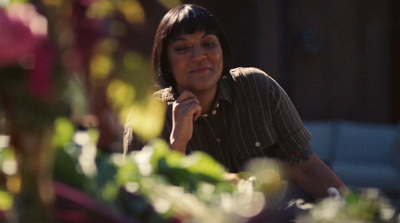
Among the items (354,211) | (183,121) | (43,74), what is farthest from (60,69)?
(183,121)

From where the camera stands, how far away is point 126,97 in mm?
619

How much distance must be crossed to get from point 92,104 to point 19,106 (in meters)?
0.06

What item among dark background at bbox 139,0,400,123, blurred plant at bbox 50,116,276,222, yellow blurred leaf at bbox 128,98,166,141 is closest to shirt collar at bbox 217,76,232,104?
blurred plant at bbox 50,116,276,222

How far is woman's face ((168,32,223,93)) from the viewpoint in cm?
241

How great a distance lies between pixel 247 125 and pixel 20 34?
195 cm

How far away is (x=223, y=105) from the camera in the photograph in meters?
2.58

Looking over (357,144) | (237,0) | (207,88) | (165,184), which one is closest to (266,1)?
(237,0)

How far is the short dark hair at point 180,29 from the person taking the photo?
242 centimetres

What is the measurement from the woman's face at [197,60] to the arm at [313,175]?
1.31 feet

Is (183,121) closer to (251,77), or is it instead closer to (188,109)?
(188,109)

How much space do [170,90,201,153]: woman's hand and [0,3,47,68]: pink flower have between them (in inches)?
60.3

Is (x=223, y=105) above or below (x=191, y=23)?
below

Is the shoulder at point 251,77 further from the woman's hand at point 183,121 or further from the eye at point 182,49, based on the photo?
the woman's hand at point 183,121

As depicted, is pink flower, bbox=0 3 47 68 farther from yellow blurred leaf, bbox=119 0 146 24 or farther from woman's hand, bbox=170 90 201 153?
woman's hand, bbox=170 90 201 153
